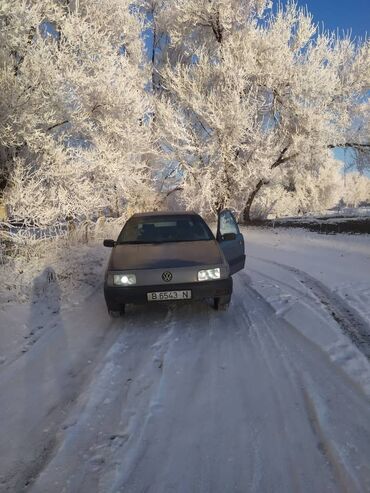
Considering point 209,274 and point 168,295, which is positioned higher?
point 209,274

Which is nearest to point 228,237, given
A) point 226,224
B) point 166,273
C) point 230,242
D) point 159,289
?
point 230,242

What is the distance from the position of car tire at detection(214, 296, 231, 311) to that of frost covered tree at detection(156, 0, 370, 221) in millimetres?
13860

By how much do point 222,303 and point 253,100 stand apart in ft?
51.3

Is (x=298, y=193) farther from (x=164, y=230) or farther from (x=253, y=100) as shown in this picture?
(x=164, y=230)

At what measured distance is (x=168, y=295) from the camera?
5.38 metres

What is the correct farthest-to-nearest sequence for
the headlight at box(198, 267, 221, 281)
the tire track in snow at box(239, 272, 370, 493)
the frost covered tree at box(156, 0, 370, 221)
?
the frost covered tree at box(156, 0, 370, 221) < the headlight at box(198, 267, 221, 281) < the tire track in snow at box(239, 272, 370, 493)

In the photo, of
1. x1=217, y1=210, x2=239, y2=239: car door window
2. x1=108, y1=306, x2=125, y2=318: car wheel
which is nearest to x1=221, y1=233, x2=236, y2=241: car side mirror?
x1=217, y1=210, x2=239, y2=239: car door window

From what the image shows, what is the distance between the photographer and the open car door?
22.9ft

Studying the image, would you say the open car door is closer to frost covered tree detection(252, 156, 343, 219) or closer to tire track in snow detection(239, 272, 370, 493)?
tire track in snow detection(239, 272, 370, 493)

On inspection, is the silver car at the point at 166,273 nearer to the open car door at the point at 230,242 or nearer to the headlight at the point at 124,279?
the headlight at the point at 124,279

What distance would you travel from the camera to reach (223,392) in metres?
3.52

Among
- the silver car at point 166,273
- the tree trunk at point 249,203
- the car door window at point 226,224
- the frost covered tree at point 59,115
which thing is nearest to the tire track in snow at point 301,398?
the silver car at point 166,273

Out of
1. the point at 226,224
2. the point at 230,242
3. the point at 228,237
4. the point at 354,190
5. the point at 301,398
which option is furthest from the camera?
the point at 354,190

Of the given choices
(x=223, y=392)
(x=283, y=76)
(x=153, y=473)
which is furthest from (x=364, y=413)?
(x=283, y=76)
